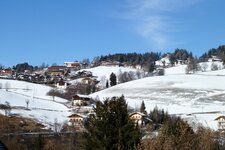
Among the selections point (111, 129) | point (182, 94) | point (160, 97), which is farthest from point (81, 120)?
point (111, 129)

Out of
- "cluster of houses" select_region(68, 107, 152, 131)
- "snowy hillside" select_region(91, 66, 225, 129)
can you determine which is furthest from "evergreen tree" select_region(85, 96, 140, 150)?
"snowy hillside" select_region(91, 66, 225, 129)

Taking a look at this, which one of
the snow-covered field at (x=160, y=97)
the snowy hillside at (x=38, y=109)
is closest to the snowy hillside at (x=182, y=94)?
the snow-covered field at (x=160, y=97)

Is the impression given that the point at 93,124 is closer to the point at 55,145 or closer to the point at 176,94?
the point at 55,145

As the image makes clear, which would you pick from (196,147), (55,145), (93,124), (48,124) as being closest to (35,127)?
(48,124)

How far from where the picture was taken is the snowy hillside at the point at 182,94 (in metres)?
124

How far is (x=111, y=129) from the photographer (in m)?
24.8

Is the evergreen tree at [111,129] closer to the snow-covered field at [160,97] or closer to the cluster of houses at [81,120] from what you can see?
the cluster of houses at [81,120]

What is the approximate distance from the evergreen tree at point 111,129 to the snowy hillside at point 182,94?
250ft

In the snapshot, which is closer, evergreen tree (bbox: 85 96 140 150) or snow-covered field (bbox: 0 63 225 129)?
evergreen tree (bbox: 85 96 140 150)

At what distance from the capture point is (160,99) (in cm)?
14988

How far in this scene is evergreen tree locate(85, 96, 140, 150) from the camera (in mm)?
24516

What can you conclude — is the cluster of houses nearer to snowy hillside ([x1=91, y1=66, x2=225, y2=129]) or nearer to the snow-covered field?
the snow-covered field

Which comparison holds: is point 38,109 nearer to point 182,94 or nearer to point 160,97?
→ point 160,97

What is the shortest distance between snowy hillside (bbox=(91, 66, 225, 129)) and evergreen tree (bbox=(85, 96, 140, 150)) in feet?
250
